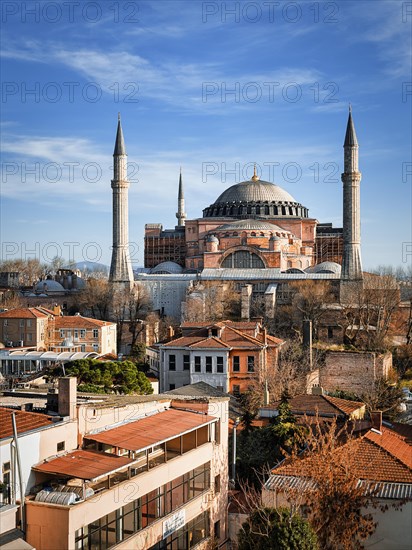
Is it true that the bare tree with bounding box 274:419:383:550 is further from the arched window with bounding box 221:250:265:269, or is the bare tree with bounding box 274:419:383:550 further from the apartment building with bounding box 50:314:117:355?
the arched window with bounding box 221:250:265:269

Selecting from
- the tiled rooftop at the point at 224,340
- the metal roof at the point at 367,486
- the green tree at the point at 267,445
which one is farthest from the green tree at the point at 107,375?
the metal roof at the point at 367,486

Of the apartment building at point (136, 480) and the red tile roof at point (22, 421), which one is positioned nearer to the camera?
the apartment building at point (136, 480)

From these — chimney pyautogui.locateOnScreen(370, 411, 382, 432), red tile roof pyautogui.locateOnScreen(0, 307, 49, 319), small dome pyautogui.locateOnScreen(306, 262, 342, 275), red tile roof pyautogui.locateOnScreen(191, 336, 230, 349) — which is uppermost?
small dome pyautogui.locateOnScreen(306, 262, 342, 275)

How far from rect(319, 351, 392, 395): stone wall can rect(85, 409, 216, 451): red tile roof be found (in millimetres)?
17790

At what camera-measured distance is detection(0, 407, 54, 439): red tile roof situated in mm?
10992

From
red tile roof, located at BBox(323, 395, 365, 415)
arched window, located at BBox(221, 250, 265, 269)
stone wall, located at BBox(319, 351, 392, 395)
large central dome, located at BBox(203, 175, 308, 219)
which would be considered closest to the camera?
red tile roof, located at BBox(323, 395, 365, 415)

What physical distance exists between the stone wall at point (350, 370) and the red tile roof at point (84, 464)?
20576 millimetres

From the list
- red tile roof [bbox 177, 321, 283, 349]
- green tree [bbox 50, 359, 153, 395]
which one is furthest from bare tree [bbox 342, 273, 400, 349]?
green tree [bbox 50, 359, 153, 395]

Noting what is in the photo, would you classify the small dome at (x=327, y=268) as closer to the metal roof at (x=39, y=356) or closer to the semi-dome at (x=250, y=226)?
the semi-dome at (x=250, y=226)

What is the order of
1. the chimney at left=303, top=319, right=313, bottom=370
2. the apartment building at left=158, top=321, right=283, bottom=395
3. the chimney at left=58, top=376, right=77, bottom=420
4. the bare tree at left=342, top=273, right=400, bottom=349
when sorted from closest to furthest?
the chimney at left=58, top=376, right=77, bottom=420 → the apartment building at left=158, top=321, right=283, bottom=395 → the chimney at left=303, top=319, right=313, bottom=370 → the bare tree at left=342, top=273, right=400, bottom=349

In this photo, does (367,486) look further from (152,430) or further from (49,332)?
(49,332)

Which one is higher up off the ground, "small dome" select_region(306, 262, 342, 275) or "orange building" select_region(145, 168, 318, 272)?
"orange building" select_region(145, 168, 318, 272)

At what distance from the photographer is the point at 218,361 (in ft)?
93.5

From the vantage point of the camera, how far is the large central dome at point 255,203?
57.1m
